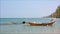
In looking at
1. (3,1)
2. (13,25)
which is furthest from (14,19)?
(3,1)

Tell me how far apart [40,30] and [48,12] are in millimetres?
272

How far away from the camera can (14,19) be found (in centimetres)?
172

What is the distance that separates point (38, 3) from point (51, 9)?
0.20m

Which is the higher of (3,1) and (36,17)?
(3,1)

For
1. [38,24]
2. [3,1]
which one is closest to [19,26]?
[38,24]

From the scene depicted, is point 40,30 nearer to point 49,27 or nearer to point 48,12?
point 49,27

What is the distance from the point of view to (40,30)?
1.77 m

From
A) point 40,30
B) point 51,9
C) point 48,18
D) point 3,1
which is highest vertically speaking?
point 3,1

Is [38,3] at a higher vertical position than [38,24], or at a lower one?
higher

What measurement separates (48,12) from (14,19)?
470 mm

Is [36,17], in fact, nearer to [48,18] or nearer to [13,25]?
[48,18]

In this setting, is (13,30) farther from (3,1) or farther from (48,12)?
(48,12)

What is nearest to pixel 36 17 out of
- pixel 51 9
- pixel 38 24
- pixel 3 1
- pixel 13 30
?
pixel 38 24

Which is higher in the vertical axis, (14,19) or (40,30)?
(14,19)
